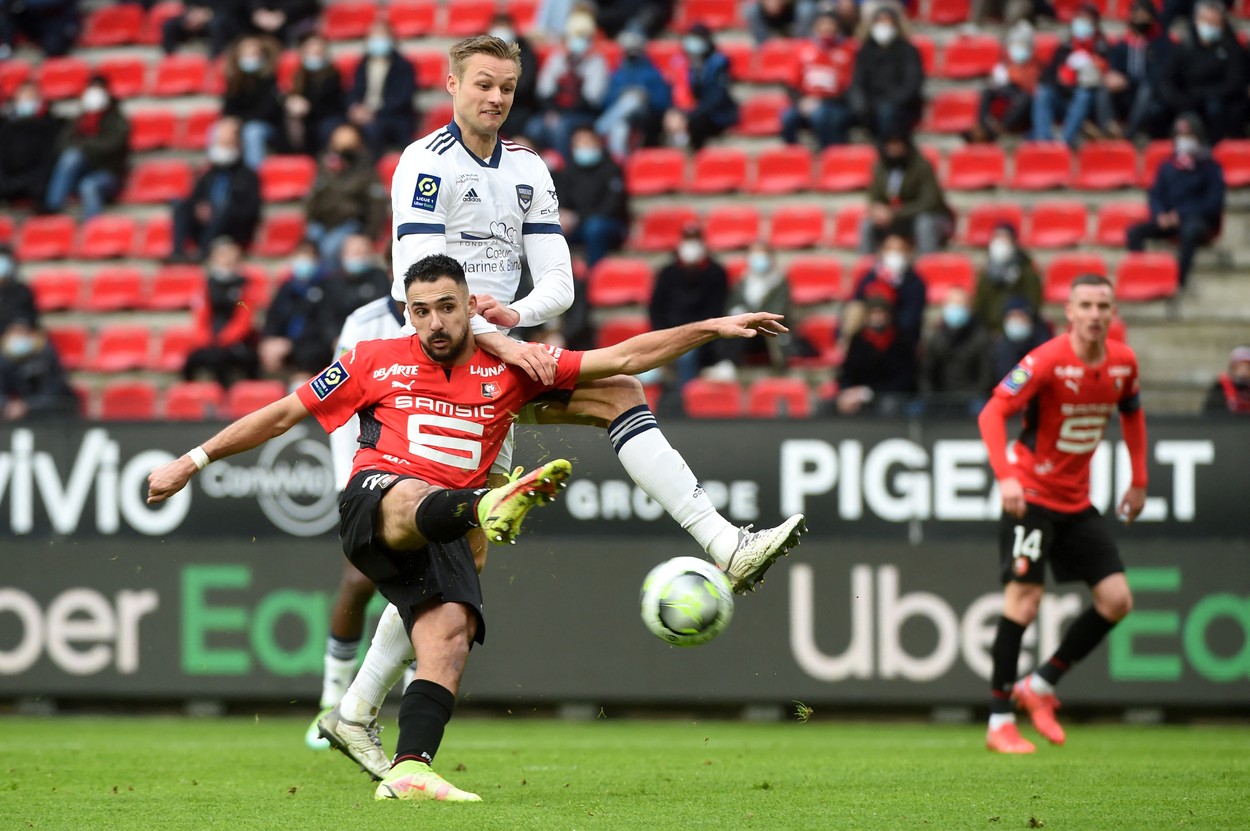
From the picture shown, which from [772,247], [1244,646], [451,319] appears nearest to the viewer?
[451,319]

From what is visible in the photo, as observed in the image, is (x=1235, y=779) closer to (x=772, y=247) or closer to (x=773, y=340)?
(x=773, y=340)

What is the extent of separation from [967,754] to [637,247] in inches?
340

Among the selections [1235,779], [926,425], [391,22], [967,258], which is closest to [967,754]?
[1235,779]

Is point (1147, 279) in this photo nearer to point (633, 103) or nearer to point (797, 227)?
point (797, 227)

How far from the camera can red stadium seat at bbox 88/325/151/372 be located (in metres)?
16.8

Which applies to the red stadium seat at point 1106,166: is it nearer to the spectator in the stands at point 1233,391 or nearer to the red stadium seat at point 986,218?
the red stadium seat at point 986,218

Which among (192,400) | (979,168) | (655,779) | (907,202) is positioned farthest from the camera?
(979,168)

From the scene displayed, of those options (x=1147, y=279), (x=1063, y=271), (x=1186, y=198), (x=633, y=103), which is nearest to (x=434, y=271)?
(x=1063, y=271)

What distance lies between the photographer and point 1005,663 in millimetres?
9477

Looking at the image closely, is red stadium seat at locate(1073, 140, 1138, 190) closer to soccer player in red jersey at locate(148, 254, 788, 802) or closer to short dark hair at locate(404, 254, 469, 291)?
soccer player in red jersey at locate(148, 254, 788, 802)

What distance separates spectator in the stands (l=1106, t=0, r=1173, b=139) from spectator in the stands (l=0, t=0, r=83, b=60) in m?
12.1

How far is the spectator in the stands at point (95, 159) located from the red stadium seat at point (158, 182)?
0.65 ft

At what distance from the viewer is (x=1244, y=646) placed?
1117 cm

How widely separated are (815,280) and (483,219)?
9.00 metres
